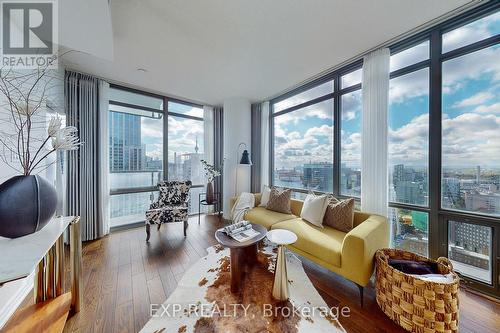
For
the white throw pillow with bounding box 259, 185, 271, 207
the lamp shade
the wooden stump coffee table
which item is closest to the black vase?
the wooden stump coffee table

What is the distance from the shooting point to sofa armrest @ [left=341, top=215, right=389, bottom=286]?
64.3 inches

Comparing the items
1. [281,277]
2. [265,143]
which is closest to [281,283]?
[281,277]

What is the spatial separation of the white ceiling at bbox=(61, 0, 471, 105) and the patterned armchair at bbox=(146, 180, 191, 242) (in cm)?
197

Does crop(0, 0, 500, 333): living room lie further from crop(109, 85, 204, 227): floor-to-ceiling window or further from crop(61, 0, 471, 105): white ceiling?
crop(109, 85, 204, 227): floor-to-ceiling window

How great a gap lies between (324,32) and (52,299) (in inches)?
144

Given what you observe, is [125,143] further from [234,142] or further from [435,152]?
[435,152]

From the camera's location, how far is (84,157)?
2953 mm

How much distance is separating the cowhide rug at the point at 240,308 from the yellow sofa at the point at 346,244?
0.32m

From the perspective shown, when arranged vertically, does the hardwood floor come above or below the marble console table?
below

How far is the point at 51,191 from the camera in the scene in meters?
1.22

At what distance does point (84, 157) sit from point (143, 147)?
0.97 m

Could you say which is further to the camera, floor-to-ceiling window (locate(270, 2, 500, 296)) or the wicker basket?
floor-to-ceiling window (locate(270, 2, 500, 296))

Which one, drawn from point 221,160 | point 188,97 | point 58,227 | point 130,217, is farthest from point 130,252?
point 188,97

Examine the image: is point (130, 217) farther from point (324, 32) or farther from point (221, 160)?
point (324, 32)
